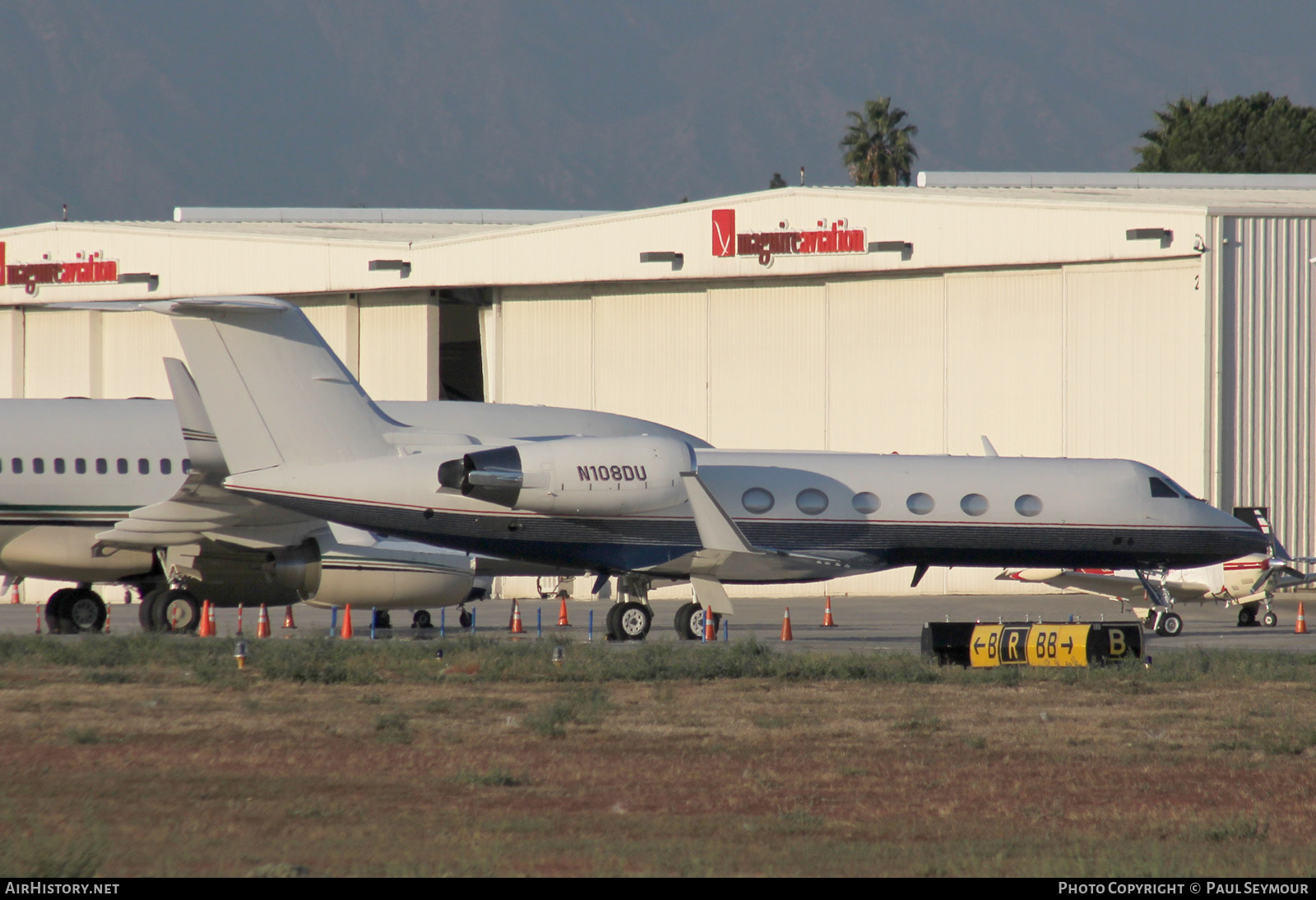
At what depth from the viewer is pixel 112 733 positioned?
12.3m

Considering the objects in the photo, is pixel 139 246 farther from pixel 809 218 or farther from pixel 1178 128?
pixel 1178 128

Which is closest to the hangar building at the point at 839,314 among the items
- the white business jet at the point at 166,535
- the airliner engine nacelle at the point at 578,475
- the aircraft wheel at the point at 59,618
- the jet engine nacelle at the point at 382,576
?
the white business jet at the point at 166,535

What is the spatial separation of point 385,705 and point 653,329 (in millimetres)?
28373

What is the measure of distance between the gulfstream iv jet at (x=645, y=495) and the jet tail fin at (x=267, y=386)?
23 millimetres

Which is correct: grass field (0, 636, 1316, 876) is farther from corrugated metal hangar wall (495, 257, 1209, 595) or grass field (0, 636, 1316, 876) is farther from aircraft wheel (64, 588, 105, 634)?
corrugated metal hangar wall (495, 257, 1209, 595)

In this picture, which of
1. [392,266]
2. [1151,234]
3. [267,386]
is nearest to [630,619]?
[267,386]

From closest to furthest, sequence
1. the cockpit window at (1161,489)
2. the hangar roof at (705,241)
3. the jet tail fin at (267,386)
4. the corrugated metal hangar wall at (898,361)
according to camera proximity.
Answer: the jet tail fin at (267,386) → the cockpit window at (1161,489) → the corrugated metal hangar wall at (898,361) → the hangar roof at (705,241)

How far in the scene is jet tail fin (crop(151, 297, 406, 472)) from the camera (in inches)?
802

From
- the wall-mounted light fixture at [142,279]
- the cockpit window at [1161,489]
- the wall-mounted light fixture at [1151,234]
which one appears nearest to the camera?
the cockpit window at [1161,489]

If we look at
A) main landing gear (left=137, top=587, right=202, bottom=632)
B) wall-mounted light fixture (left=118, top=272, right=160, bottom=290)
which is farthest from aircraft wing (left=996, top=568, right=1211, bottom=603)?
wall-mounted light fixture (left=118, top=272, right=160, bottom=290)

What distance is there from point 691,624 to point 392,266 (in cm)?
2276

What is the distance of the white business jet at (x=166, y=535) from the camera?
22047 mm

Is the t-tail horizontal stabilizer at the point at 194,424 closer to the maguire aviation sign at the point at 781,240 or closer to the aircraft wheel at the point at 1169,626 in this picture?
the aircraft wheel at the point at 1169,626

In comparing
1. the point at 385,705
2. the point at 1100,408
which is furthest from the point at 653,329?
the point at 385,705
